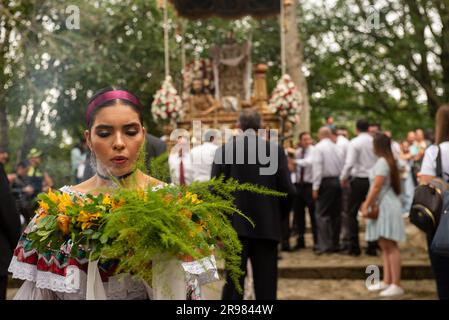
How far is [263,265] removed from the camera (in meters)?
6.43

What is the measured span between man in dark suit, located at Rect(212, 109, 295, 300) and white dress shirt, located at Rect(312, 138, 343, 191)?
4.38 metres

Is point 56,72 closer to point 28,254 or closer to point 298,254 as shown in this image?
point 298,254

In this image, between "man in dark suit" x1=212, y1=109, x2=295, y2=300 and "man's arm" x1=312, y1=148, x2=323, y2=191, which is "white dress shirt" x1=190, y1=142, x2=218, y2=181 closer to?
"man's arm" x1=312, y1=148, x2=323, y2=191

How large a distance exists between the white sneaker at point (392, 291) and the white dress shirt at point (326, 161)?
2.54 meters

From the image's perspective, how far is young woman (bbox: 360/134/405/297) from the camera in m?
8.43

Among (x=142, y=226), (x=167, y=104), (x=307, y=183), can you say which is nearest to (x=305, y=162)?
(x=307, y=183)

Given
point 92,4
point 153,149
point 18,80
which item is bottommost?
point 153,149

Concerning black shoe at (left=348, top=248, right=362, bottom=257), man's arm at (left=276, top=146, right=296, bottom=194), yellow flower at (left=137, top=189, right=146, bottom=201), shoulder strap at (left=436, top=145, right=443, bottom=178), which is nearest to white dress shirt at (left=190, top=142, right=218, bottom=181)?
man's arm at (left=276, top=146, right=296, bottom=194)

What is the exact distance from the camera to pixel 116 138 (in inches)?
112

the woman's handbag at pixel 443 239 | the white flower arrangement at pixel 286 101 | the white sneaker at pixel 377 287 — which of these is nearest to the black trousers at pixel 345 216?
the white sneaker at pixel 377 287

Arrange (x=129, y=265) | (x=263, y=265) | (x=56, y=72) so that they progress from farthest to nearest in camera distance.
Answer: (x=56, y=72) → (x=263, y=265) → (x=129, y=265)

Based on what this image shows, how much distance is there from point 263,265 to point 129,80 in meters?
15.9

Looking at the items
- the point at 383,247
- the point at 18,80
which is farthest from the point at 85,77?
the point at 383,247

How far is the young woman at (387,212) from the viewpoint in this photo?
8.43m
